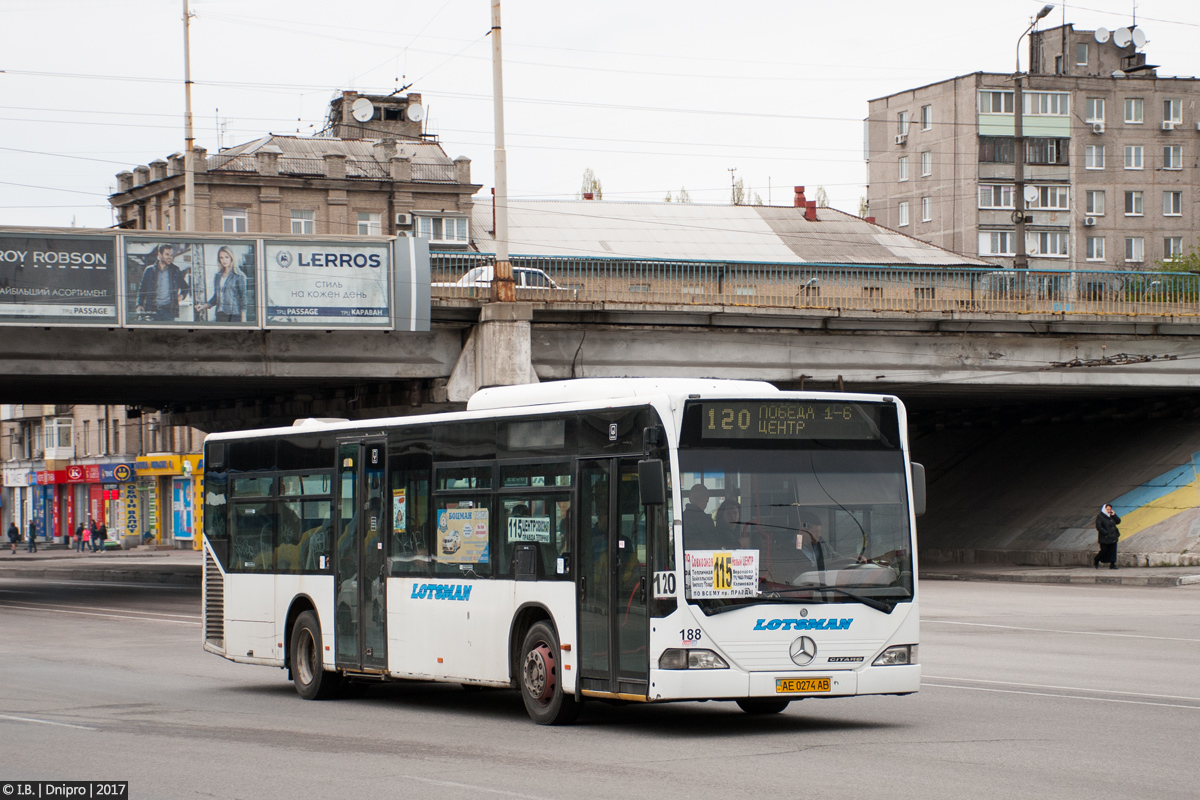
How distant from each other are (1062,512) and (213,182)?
41175 millimetres

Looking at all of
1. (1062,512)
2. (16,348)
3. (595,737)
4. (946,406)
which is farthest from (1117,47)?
(595,737)

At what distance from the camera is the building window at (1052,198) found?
8719 centimetres

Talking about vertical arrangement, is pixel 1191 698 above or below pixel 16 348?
below

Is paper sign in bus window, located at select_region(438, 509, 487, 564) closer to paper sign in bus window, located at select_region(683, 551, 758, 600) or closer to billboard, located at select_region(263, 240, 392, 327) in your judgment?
paper sign in bus window, located at select_region(683, 551, 758, 600)

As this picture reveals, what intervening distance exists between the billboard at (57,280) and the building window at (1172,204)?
73.5 metres

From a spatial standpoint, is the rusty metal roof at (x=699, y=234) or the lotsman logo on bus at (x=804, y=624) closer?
the lotsman logo on bus at (x=804, y=624)

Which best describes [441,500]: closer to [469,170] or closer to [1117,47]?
[469,170]

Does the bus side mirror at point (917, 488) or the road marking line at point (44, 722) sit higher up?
the bus side mirror at point (917, 488)

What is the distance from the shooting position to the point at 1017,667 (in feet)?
54.1

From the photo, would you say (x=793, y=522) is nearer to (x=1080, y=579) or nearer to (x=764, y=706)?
(x=764, y=706)

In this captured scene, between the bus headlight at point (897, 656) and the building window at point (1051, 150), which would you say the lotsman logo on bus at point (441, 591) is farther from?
the building window at point (1051, 150)

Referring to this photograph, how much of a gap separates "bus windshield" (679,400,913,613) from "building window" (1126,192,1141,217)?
83219 mm

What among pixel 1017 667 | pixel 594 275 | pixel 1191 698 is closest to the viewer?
pixel 1191 698

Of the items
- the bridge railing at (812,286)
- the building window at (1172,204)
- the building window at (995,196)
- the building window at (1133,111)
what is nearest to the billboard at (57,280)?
the bridge railing at (812,286)
